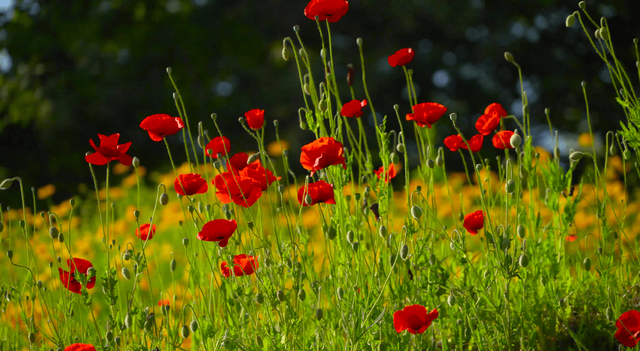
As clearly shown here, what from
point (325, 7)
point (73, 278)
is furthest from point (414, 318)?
point (73, 278)

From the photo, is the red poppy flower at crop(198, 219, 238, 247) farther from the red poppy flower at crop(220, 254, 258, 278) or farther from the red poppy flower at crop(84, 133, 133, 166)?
the red poppy flower at crop(84, 133, 133, 166)

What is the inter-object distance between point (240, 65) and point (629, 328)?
6.71m

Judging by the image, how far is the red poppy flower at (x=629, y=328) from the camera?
4.64ft

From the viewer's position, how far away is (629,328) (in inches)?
56.6

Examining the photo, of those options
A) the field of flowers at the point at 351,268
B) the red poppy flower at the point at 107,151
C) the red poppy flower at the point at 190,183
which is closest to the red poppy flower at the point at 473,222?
the field of flowers at the point at 351,268

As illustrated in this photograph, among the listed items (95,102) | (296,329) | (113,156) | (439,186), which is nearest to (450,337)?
(296,329)

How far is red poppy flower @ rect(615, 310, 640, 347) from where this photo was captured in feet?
4.64

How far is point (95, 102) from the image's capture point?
739cm

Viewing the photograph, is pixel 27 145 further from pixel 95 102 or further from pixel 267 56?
pixel 267 56

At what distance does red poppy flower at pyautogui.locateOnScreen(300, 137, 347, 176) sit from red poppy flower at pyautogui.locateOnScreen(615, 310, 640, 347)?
78 cm

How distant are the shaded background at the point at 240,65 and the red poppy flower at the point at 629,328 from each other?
5.61 m

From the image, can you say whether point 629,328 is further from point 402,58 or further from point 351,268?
point 402,58

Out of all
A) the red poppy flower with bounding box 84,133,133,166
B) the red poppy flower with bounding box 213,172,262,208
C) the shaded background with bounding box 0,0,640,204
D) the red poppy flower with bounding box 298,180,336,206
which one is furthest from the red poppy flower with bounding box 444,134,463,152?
the shaded background with bounding box 0,0,640,204

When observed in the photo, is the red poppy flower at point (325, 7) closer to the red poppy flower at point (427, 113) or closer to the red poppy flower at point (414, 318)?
the red poppy flower at point (427, 113)
